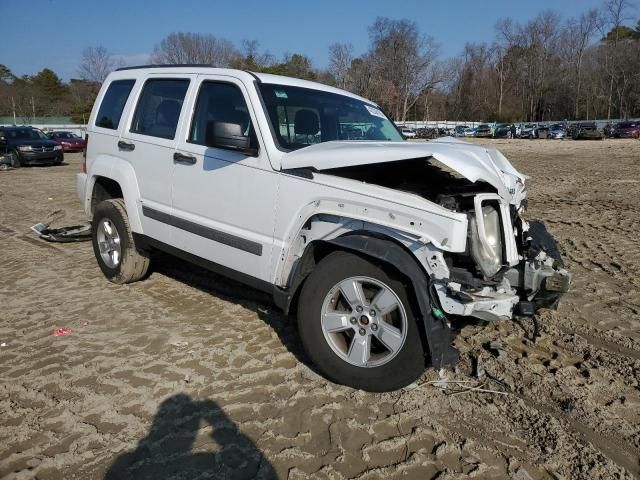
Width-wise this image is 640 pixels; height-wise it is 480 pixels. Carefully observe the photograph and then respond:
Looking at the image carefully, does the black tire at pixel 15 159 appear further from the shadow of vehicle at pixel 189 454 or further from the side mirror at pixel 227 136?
the shadow of vehicle at pixel 189 454

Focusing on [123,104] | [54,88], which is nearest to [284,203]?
[123,104]

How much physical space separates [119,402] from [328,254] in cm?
165

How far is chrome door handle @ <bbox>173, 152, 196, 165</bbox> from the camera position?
4148 mm

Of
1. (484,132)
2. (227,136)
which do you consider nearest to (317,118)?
(227,136)

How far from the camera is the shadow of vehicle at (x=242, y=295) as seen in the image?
159 inches

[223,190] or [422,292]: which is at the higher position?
[223,190]

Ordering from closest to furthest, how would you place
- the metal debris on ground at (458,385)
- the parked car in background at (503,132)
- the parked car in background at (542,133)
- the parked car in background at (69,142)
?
the metal debris on ground at (458,385) < the parked car in background at (69,142) < the parked car in background at (542,133) < the parked car in background at (503,132)

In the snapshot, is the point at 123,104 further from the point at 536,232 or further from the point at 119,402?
the point at 536,232

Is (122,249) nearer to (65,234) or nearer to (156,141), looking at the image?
(156,141)

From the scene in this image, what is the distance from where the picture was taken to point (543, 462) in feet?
8.82

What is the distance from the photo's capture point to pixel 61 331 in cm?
421

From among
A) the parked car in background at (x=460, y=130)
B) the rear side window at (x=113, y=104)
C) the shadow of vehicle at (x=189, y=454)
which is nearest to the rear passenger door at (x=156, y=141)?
the rear side window at (x=113, y=104)

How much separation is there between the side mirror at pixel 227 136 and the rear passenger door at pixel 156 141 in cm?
91

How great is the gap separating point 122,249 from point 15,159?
739 inches
